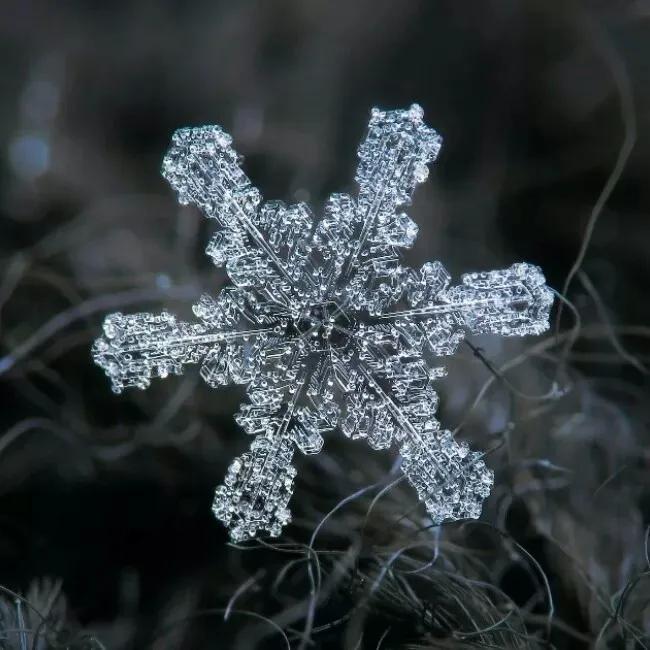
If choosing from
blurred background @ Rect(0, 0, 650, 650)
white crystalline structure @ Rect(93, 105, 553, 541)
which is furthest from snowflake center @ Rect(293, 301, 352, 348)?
blurred background @ Rect(0, 0, 650, 650)

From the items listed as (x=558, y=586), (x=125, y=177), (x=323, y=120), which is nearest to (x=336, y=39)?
(x=323, y=120)

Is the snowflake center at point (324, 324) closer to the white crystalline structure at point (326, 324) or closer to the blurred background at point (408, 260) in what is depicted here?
the white crystalline structure at point (326, 324)

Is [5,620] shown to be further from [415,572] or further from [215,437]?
[415,572]

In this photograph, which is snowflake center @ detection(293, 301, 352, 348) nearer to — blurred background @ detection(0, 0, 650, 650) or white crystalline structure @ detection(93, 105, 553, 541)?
white crystalline structure @ detection(93, 105, 553, 541)

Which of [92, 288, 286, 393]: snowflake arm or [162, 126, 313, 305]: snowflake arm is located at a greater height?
[162, 126, 313, 305]: snowflake arm

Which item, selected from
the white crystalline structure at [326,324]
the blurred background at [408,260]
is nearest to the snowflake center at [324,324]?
the white crystalline structure at [326,324]
